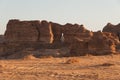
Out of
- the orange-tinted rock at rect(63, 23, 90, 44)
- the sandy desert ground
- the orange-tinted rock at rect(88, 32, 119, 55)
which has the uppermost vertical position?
the orange-tinted rock at rect(63, 23, 90, 44)

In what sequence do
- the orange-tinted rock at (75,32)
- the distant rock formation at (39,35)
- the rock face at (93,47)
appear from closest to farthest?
the rock face at (93,47), the distant rock formation at (39,35), the orange-tinted rock at (75,32)

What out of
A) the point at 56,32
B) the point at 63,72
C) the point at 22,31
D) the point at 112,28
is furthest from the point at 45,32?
the point at 63,72

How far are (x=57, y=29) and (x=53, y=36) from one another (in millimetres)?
1551

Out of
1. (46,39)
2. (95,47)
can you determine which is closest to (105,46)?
(95,47)

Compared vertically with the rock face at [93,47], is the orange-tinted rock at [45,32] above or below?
above

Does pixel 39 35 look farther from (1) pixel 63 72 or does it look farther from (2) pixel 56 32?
(1) pixel 63 72

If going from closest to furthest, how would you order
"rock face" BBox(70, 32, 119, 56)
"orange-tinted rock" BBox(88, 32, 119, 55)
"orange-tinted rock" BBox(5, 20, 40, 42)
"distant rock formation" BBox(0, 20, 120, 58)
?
"rock face" BBox(70, 32, 119, 56) → "orange-tinted rock" BBox(88, 32, 119, 55) → "distant rock formation" BBox(0, 20, 120, 58) → "orange-tinted rock" BBox(5, 20, 40, 42)

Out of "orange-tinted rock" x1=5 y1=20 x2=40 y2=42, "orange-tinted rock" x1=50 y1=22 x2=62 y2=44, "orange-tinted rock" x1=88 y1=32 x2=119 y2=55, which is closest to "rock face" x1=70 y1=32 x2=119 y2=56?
"orange-tinted rock" x1=88 y1=32 x2=119 y2=55

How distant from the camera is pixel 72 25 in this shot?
56.4m

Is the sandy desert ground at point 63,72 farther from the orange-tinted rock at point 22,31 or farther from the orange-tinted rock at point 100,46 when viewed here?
the orange-tinted rock at point 22,31

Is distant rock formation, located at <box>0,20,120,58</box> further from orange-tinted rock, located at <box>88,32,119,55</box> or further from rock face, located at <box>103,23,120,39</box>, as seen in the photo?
orange-tinted rock, located at <box>88,32,119,55</box>

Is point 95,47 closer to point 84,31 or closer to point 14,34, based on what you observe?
point 84,31

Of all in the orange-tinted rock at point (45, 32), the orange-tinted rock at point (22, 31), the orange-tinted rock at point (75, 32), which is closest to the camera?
the orange-tinted rock at point (75, 32)

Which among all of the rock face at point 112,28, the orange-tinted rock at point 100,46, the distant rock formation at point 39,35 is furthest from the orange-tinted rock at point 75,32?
the orange-tinted rock at point 100,46
